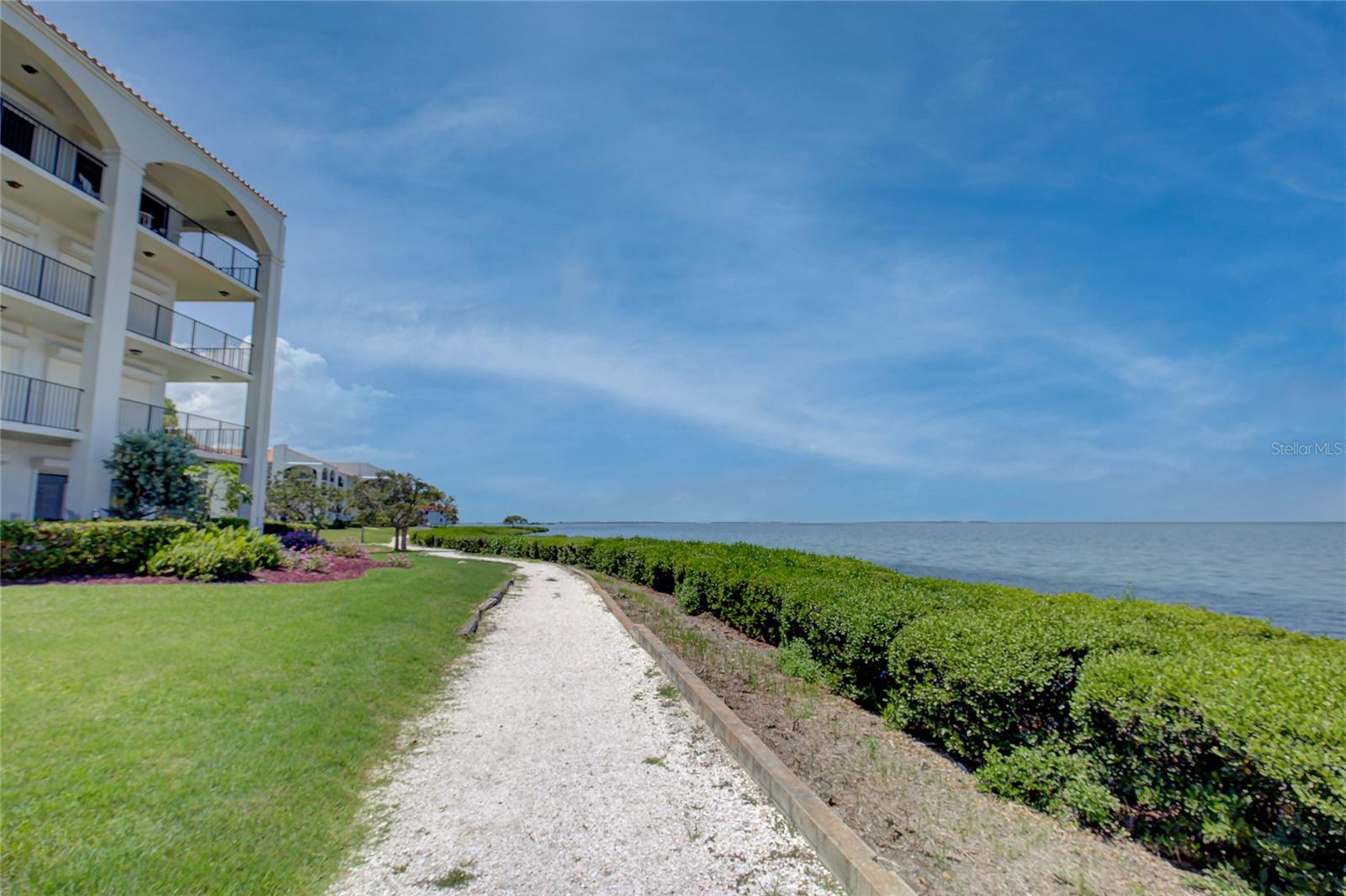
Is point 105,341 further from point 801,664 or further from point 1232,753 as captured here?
point 1232,753

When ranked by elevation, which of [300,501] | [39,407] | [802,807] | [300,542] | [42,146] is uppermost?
[42,146]

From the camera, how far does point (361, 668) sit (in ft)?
20.7

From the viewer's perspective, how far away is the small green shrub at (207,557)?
11289 mm

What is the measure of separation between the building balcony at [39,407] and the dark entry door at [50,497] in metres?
1.31

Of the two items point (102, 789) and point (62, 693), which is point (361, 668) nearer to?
point (62, 693)

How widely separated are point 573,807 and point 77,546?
12.2 metres

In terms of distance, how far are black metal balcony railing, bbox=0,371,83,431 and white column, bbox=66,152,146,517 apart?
52 centimetres

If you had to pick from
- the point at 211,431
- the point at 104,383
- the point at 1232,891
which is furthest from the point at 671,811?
the point at 211,431

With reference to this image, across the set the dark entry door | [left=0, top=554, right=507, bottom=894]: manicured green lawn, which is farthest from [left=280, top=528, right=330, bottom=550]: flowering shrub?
[left=0, top=554, right=507, bottom=894]: manicured green lawn

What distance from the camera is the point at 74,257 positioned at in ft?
54.7

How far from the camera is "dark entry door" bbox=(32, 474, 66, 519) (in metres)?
15.5

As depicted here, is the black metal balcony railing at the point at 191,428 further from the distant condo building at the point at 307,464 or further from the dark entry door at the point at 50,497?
the distant condo building at the point at 307,464

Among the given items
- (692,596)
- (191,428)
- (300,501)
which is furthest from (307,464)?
(692,596)

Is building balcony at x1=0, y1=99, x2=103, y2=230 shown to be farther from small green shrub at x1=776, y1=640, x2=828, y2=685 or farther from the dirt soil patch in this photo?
small green shrub at x1=776, y1=640, x2=828, y2=685
